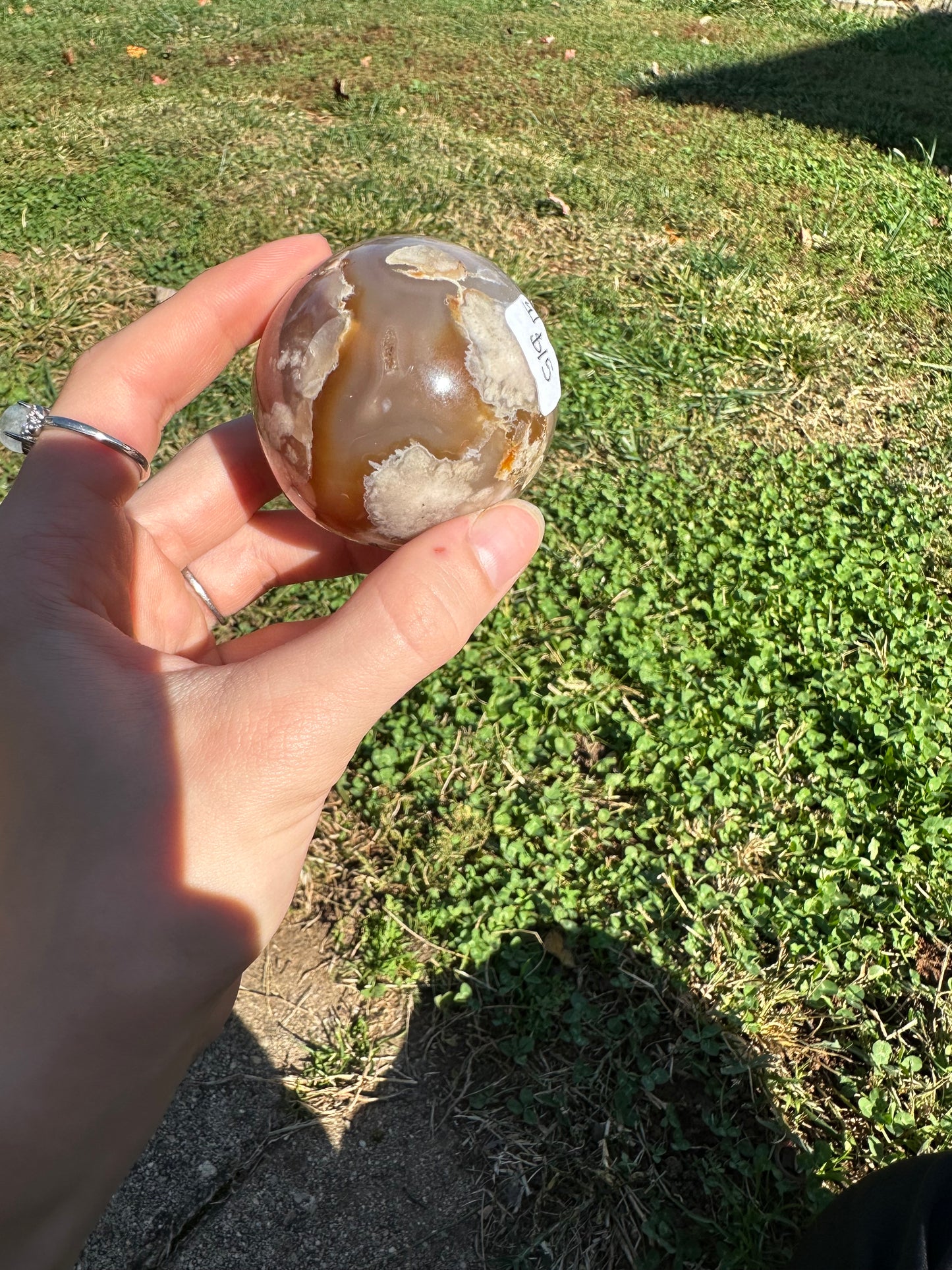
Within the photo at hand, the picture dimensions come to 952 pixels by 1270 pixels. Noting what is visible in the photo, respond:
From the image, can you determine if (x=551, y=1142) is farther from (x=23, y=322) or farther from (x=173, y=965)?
(x=23, y=322)

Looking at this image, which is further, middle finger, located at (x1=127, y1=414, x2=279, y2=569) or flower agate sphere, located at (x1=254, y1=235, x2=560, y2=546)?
middle finger, located at (x1=127, y1=414, x2=279, y2=569)

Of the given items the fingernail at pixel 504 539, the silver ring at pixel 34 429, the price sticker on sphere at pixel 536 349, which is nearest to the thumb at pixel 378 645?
the fingernail at pixel 504 539

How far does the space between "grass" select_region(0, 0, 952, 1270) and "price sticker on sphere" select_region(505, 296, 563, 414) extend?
134 centimetres

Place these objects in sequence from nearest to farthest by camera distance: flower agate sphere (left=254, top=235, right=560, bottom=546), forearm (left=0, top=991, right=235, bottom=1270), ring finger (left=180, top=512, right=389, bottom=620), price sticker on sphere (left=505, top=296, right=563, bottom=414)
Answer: forearm (left=0, top=991, right=235, bottom=1270) < flower agate sphere (left=254, top=235, right=560, bottom=546) < price sticker on sphere (left=505, top=296, right=563, bottom=414) < ring finger (left=180, top=512, right=389, bottom=620)

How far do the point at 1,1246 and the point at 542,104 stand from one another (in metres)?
7.47

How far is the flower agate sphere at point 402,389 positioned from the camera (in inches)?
76.9

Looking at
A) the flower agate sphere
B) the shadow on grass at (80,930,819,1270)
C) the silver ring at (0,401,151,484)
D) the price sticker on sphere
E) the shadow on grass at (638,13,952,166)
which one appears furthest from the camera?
the shadow on grass at (638,13,952,166)

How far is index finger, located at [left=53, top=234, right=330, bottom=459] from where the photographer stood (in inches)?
92.6

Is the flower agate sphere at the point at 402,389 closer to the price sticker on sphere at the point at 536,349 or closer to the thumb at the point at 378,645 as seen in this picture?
the price sticker on sphere at the point at 536,349

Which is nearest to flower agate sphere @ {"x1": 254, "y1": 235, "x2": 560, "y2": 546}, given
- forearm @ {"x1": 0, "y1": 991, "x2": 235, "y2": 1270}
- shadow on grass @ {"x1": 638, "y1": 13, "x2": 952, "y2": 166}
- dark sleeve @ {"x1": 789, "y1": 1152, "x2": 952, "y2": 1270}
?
forearm @ {"x1": 0, "y1": 991, "x2": 235, "y2": 1270}

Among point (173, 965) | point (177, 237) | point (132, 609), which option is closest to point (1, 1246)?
point (173, 965)

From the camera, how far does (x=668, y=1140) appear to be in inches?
96.7

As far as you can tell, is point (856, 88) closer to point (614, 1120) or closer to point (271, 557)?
point (271, 557)

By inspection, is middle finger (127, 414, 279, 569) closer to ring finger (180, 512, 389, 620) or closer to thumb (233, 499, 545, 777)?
ring finger (180, 512, 389, 620)
